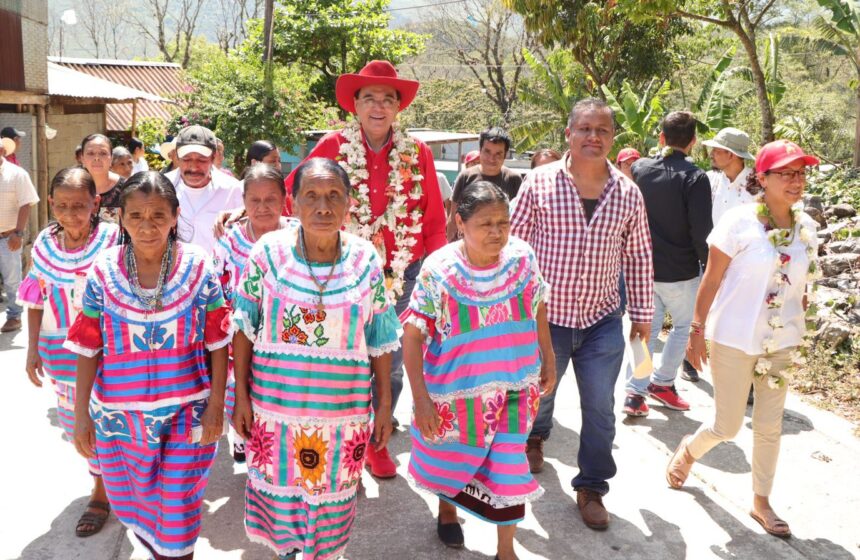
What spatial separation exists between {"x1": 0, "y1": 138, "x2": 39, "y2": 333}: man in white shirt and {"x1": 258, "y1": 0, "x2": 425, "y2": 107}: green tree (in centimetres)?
1960

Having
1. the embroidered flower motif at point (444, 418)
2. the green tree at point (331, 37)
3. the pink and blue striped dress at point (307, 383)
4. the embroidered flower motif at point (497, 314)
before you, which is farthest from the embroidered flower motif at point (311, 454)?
the green tree at point (331, 37)

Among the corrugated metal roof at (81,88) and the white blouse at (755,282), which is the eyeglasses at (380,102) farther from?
the corrugated metal roof at (81,88)

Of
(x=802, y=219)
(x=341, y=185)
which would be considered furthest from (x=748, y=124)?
(x=341, y=185)

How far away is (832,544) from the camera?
13.7ft

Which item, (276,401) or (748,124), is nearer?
(276,401)

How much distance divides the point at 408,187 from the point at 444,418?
1.75 metres

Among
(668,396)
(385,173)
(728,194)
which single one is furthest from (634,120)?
(385,173)

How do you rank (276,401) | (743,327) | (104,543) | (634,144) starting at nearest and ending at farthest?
(276,401) → (104,543) → (743,327) → (634,144)

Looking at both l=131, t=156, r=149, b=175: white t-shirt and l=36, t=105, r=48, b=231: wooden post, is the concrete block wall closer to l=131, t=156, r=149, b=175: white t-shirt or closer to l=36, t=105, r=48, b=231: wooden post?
l=36, t=105, r=48, b=231: wooden post

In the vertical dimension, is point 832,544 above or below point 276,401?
below

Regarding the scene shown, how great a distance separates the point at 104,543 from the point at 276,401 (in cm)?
153

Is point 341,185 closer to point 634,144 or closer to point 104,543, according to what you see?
point 104,543

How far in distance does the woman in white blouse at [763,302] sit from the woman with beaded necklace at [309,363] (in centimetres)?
204

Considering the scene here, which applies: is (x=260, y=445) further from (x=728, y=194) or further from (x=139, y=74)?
(x=139, y=74)
